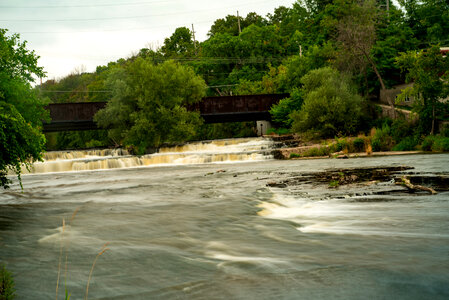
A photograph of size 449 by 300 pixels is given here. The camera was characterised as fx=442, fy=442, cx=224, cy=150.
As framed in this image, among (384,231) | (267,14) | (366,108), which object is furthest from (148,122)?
(267,14)

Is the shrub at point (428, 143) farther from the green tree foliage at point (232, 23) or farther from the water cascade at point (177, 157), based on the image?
the green tree foliage at point (232, 23)

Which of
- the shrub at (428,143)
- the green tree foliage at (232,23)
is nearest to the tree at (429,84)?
the shrub at (428,143)

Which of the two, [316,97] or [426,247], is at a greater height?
[316,97]

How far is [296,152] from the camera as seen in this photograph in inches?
1344

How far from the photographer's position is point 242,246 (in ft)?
25.2

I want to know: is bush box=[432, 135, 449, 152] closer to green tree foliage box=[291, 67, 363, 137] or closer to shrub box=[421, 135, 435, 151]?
shrub box=[421, 135, 435, 151]

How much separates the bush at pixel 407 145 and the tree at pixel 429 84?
44.8 inches

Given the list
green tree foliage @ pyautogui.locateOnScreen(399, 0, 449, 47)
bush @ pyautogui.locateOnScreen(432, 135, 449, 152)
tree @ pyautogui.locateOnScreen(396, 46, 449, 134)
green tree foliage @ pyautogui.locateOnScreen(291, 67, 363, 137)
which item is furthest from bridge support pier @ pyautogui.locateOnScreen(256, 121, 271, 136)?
bush @ pyautogui.locateOnScreen(432, 135, 449, 152)

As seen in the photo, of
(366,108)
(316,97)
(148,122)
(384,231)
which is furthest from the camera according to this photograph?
(148,122)

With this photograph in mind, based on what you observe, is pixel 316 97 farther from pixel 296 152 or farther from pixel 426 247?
pixel 426 247

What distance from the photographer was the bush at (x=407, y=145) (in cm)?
3005

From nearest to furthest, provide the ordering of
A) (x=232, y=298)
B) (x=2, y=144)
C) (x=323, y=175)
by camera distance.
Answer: (x=232, y=298) → (x=2, y=144) → (x=323, y=175)

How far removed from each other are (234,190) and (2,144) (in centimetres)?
772

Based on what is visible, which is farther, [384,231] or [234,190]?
[234,190]
